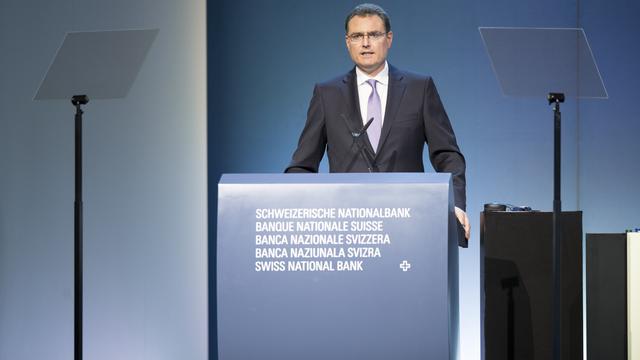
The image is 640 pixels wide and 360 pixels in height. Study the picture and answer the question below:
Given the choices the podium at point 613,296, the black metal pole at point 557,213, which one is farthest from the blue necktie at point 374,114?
the podium at point 613,296

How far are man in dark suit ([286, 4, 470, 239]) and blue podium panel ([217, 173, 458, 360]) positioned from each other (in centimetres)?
109

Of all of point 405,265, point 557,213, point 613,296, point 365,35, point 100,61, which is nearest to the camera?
point 405,265

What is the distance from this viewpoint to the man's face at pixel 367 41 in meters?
3.31

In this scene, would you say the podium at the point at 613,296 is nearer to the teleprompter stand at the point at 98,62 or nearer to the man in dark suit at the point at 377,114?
the man in dark suit at the point at 377,114

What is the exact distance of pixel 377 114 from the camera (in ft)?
11.1

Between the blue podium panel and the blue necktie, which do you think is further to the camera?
the blue necktie

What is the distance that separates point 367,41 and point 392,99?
9.1 inches

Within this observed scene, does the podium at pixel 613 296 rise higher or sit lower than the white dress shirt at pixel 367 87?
lower

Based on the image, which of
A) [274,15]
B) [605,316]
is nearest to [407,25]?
[274,15]

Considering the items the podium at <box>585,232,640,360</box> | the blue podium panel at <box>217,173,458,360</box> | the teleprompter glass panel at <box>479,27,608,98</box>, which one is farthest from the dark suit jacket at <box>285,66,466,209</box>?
the podium at <box>585,232,640,360</box>

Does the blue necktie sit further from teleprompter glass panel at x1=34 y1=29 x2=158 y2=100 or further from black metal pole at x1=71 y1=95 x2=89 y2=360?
black metal pole at x1=71 y1=95 x2=89 y2=360

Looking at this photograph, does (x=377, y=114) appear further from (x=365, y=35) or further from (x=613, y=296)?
(x=613, y=296)

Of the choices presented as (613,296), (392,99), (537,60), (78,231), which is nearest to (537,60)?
(537,60)

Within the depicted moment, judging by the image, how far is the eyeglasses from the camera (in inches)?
131
